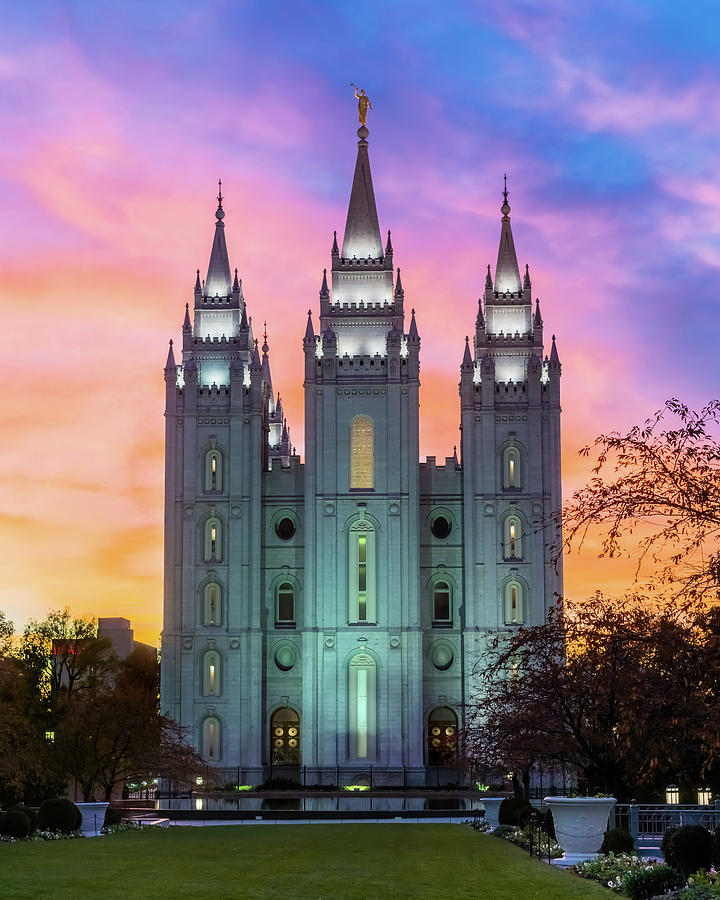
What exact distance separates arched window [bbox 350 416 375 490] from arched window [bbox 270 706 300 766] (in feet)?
45.5

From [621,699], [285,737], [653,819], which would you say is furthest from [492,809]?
[285,737]

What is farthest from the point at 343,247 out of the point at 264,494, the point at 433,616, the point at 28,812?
the point at 28,812

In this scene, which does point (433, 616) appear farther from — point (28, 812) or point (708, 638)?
point (708, 638)

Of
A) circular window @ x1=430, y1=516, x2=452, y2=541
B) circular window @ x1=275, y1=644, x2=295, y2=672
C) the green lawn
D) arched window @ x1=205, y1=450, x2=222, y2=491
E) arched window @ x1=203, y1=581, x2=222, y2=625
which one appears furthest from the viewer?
circular window @ x1=430, y1=516, x2=452, y2=541

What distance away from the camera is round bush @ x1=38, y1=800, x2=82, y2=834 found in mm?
38031

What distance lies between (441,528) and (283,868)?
57.2m

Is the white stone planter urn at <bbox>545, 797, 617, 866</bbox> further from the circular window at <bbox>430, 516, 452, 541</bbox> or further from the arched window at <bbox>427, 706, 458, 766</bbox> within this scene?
the circular window at <bbox>430, 516, 452, 541</bbox>

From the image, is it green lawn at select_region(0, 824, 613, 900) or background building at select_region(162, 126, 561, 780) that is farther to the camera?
background building at select_region(162, 126, 561, 780)

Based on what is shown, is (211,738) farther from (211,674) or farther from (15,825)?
(15,825)

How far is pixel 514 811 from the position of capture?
3953 cm

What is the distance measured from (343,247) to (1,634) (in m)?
38.1

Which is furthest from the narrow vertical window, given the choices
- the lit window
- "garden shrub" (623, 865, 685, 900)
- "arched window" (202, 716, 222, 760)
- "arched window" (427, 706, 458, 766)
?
"garden shrub" (623, 865, 685, 900)

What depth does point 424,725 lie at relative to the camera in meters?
80.4

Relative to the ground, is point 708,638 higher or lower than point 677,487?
lower
